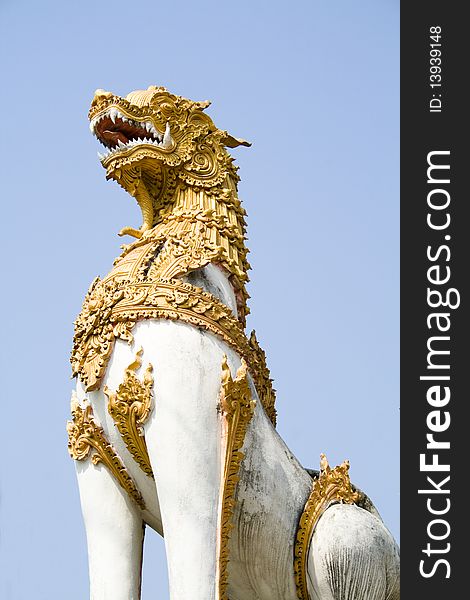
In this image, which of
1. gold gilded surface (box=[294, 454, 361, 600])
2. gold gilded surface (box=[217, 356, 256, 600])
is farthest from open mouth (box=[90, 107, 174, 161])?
gold gilded surface (box=[294, 454, 361, 600])

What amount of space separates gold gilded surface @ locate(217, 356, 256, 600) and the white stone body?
0.14 feet

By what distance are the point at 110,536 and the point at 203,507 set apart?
70 cm

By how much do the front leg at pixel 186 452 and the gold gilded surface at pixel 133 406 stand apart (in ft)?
0.17

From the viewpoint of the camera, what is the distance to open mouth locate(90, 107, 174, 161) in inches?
363

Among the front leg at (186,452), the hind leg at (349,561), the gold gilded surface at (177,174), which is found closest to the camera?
the front leg at (186,452)

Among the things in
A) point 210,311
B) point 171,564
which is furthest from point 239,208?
point 171,564

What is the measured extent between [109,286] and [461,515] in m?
2.50

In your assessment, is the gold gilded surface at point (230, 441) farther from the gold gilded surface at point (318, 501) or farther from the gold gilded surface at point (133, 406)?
the gold gilded surface at point (318, 501)

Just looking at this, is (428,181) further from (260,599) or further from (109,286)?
(260,599)

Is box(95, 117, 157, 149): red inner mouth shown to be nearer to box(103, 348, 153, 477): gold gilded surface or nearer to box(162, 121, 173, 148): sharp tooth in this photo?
box(162, 121, 173, 148): sharp tooth

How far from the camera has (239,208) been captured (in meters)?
9.48

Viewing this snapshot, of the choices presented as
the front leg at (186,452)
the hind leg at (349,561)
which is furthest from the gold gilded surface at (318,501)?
the front leg at (186,452)

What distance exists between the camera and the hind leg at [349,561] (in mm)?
8859

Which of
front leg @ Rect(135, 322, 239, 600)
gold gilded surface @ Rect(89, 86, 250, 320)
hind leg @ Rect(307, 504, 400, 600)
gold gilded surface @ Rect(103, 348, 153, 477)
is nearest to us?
front leg @ Rect(135, 322, 239, 600)
